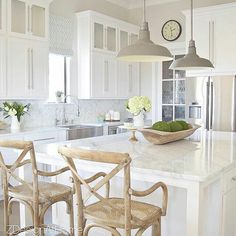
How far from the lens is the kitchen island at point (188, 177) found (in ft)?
6.23

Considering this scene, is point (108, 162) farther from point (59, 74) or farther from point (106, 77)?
point (106, 77)

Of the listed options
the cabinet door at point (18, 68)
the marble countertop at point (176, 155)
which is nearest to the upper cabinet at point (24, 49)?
the cabinet door at point (18, 68)

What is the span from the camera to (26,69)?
4.60 m

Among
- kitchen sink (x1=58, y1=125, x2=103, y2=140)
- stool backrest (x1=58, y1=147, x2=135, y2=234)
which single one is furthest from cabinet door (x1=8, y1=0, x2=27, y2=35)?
stool backrest (x1=58, y1=147, x2=135, y2=234)

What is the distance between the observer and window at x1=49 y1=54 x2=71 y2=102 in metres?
5.63

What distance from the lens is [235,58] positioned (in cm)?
520

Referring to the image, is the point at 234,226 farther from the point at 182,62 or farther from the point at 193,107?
the point at 193,107

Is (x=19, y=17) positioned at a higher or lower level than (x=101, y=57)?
higher

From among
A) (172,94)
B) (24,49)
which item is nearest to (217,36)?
(172,94)

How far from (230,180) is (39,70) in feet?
10.7

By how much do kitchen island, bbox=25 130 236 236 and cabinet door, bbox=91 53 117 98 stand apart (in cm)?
295

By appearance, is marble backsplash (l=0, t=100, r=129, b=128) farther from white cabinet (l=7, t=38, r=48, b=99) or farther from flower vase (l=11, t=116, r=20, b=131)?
white cabinet (l=7, t=38, r=48, b=99)

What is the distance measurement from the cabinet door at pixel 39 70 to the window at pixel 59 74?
72 cm

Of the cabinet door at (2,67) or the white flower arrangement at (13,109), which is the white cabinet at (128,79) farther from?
the cabinet door at (2,67)
